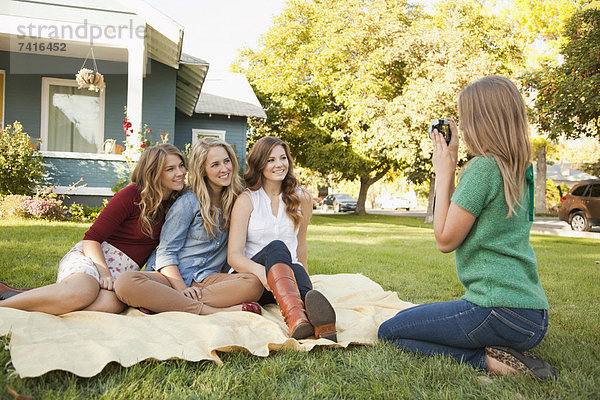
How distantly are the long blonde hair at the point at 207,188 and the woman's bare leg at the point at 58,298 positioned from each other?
36.3 inches

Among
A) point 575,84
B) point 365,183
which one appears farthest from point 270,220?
point 365,183

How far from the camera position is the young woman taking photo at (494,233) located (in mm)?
2225

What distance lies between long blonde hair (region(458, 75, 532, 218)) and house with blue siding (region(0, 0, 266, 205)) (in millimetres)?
6719

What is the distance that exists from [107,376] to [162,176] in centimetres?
164

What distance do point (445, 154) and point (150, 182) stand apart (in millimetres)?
2115

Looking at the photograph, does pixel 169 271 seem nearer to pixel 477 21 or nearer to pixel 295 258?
pixel 295 258

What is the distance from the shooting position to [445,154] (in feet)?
A: 7.86

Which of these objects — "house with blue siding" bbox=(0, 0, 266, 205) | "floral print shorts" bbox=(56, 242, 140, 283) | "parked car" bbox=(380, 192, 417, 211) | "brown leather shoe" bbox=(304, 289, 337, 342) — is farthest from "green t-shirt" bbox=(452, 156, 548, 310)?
"parked car" bbox=(380, 192, 417, 211)

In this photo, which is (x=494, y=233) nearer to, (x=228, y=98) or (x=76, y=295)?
(x=76, y=295)

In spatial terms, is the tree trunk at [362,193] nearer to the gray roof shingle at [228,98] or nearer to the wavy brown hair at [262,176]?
the gray roof shingle at [228,98]

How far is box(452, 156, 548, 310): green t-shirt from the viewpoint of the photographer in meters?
2.22

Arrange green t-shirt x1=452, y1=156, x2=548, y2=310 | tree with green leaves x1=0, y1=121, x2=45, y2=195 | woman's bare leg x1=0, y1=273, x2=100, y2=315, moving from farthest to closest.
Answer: tree with green leaves x1=0, y1=121, x2=45, y2=195 < woman's bare leg x1=0, y1=273, x2=100, y2=315 < green t-shirt x1=452, y1=156, x2=548, y2=310

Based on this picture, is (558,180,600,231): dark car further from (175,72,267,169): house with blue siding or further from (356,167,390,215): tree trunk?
(175,72,267,169): house with blue siding

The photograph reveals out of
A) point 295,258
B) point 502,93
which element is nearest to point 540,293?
point 502,93
